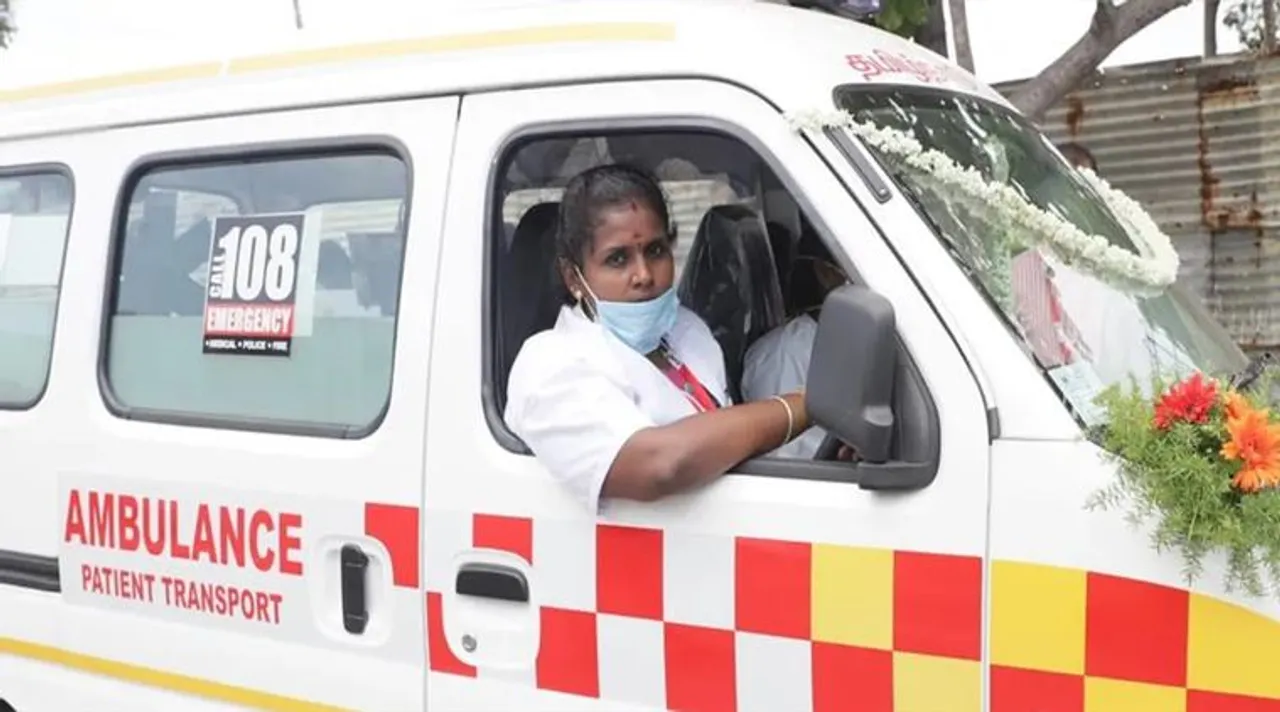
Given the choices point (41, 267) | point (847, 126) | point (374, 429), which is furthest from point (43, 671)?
point (847, 126)

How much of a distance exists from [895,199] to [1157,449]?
565 millimetres

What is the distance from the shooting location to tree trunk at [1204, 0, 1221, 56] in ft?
23.2

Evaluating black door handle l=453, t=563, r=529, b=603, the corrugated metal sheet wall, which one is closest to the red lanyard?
black door handle l=453, t=563, r=529, b=603

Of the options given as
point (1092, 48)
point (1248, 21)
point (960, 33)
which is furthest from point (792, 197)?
point (1248, 21)

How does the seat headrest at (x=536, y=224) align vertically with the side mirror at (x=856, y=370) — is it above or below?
above

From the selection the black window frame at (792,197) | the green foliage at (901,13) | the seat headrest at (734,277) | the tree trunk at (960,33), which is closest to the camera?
the black window frame at (792,197)

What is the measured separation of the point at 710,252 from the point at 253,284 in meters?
1.10

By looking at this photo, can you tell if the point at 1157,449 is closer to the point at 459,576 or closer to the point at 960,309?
the point at 960,309

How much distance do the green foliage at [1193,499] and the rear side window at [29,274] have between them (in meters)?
2.35

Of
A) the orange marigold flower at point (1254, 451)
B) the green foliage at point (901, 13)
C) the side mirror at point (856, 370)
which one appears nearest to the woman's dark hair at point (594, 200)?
the side mirror at point (856, 370)

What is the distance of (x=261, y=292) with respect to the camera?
2791 millimetres

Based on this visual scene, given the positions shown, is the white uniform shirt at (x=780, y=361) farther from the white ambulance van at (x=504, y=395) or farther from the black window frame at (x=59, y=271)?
the black window frame at (x=59, y=271)

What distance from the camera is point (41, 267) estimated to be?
3.22 metres

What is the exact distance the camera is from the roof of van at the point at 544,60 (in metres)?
2.35
